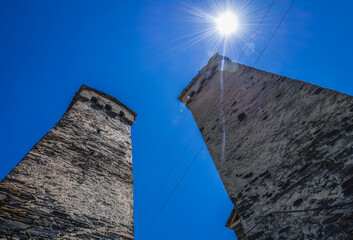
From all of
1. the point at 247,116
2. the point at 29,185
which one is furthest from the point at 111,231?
the point at 247,116

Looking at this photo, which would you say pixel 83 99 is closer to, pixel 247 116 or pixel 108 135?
pixel 108 135

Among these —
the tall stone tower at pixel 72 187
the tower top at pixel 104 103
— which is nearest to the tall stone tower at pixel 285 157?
the tall stone tower at pixel 72 187

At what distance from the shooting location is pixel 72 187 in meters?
4.59

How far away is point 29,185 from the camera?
402 cm

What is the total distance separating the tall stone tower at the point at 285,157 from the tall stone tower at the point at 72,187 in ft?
8.71

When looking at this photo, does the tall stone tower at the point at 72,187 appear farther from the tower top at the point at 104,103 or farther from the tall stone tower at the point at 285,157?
the tall stone tower at the point at 285,157

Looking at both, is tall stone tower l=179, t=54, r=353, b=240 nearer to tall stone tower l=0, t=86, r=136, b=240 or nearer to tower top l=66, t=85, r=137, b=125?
tall stone tower l=0, t=86, r=136, b=240

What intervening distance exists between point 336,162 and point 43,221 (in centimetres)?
486

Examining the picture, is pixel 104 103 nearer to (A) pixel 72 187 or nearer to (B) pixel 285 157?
(A) pixel 72 187

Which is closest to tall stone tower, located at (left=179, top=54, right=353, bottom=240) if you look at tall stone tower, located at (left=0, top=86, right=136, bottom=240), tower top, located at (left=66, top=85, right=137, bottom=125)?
tall stone tower, located at (left=0, top=86, right=136, bottom=240)

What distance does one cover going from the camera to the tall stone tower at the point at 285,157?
9.90 feet

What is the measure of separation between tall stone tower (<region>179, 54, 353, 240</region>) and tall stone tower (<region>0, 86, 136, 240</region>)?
2.66 m

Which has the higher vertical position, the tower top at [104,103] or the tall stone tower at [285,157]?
the tower top at [104,103]

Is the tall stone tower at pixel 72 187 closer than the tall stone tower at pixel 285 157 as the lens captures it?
No
